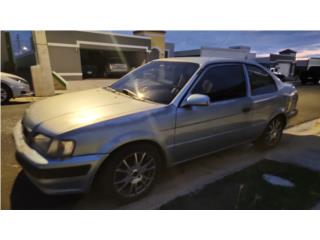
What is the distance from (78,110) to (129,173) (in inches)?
34.5

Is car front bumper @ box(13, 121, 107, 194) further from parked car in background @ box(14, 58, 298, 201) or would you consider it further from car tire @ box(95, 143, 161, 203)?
car tire @ box(95, 143, 161, 203)

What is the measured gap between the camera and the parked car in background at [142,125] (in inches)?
87.4

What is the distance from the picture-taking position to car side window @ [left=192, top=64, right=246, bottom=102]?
3.15m

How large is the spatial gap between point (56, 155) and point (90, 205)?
2.48 feet

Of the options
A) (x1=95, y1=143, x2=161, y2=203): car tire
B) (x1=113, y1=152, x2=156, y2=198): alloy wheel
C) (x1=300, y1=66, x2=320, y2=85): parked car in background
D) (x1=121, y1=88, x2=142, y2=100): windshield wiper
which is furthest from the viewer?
(x1=300, y1=66, x2=320, y2=85): parked car in background

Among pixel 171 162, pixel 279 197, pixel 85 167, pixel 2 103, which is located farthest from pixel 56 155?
pixel 2 103

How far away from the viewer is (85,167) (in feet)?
7.36

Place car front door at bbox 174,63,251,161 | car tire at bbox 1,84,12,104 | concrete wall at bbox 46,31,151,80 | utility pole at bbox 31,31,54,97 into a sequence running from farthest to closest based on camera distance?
concrete wall at bbox 46,31,151,80
utility pole at bbox 31,31,54,97
car tire at bbox 1,84,12,104
car front door at bbox 174,63,251,161

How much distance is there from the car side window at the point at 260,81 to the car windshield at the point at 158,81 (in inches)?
44.9

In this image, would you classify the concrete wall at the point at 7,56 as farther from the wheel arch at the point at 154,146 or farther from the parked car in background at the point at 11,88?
the wheel arch at the point at 154,146

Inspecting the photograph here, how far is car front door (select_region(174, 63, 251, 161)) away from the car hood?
0.50 m

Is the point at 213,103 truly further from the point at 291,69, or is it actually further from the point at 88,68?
the point at 291,69

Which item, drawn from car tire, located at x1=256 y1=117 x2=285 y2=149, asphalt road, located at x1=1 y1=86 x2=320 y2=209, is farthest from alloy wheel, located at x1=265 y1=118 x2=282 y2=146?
asphalt road, located at x1=1 y1=86 x2=320 y2=209

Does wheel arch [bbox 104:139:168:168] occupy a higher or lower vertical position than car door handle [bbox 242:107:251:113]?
lower
